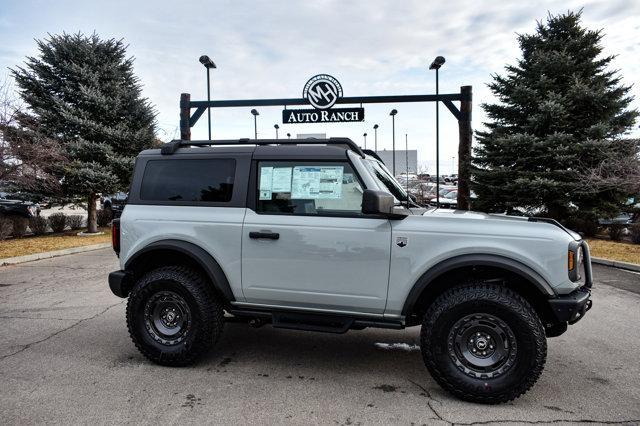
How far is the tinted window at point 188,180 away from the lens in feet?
13.8

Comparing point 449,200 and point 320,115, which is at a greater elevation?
point 320,115

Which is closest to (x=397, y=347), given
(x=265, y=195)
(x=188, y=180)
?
(x=265, y=195)

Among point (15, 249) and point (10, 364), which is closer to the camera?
point (10, 364)

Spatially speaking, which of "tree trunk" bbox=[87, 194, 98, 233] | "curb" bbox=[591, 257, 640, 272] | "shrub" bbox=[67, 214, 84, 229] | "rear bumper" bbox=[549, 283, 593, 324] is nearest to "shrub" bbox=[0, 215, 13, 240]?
"tree trunk" bbox=[87, 194, 98, 233]

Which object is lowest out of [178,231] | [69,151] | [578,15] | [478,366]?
[478,366]

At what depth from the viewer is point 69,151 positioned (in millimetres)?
14164

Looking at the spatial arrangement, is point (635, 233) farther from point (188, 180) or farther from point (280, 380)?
point (188, 180)

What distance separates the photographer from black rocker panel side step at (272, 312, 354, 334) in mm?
3809

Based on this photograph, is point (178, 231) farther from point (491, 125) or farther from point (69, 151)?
point (491, 125)

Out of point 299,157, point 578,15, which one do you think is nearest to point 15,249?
point 299,157

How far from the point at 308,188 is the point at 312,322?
114cm

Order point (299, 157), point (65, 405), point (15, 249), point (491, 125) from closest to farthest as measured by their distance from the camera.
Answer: point (65, 405) < point (299, 157) < point (15, 249) < point (491, 125)

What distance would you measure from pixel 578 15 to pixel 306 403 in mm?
15338

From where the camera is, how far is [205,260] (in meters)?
4.07
